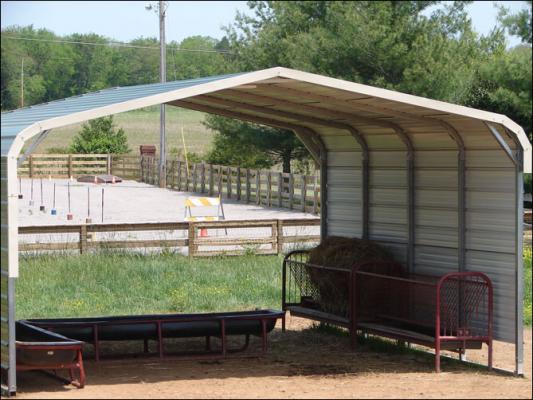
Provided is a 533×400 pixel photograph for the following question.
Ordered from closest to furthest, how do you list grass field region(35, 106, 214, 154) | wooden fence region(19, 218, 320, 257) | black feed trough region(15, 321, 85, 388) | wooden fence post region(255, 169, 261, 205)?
1. black feed trough region(15, 321, 85, 388)
2. wooden fence region(19, 218, 320, 257)
3. wooden fence post region(255, 169, 261, 205)
4. grass field region(35, 106, 214, 154)

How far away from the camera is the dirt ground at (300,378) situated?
1029cm

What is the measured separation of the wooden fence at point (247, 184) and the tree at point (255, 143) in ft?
3.61

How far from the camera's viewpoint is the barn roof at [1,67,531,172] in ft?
33.6

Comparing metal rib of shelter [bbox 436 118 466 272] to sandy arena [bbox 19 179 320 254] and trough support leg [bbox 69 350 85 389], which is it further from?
sandy arena [bbox 19 179 320 254]

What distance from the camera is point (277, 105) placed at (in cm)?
1309

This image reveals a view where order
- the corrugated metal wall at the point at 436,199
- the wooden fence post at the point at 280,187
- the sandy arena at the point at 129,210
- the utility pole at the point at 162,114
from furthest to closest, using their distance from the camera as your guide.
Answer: the utility pole at the point at 162,114 → the wooden fence post at the point at 280,187 → the sandy arena at the point at 129,210 → the corrugated metal wall at the point at 436,199

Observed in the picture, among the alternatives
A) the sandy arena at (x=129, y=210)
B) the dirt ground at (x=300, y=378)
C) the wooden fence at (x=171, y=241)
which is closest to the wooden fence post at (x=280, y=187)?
the sandy arena at (x=129, y=210)

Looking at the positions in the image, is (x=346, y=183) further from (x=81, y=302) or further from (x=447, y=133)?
(x=81, y=302)

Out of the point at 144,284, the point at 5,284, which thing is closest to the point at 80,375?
the point at 5,284

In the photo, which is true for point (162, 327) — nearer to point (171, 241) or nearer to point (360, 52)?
point (171, 241)

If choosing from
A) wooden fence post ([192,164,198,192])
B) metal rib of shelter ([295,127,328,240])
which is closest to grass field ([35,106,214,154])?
wooden fence post ([192,164,198,192])

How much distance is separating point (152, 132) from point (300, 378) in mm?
68847

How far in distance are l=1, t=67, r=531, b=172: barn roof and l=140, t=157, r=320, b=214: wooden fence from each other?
22.4m

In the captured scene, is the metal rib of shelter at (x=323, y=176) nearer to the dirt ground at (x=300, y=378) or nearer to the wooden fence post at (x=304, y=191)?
the dirt ground at (x=300, y=378)
